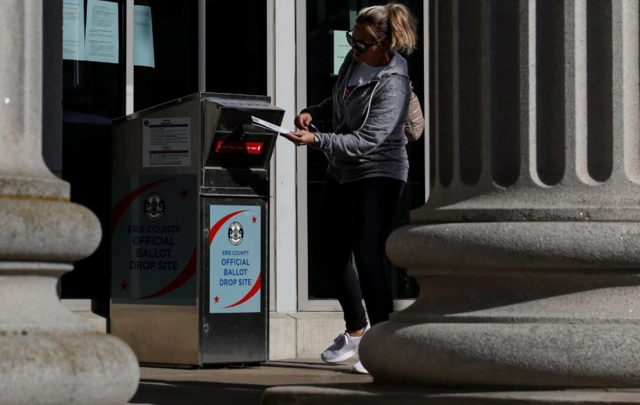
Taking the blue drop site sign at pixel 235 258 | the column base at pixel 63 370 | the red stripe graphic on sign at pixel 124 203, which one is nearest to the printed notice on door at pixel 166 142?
the red stripe graphic on sign at pixel 124 203

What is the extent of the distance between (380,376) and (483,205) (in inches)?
25.6

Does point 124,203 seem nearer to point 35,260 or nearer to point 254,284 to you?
point 254,284

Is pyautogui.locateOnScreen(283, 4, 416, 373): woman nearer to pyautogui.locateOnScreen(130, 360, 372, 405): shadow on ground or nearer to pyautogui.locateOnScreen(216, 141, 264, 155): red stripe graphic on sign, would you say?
pyautogui.locateOnScreen(130, 360, 372, 405): shadow on ground

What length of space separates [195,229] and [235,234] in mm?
227

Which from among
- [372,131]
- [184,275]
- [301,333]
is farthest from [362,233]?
[301,333]

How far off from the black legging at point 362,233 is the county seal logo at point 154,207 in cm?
112

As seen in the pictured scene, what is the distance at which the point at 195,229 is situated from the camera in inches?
289

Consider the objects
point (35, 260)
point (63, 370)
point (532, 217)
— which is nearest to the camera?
point (63, 370)

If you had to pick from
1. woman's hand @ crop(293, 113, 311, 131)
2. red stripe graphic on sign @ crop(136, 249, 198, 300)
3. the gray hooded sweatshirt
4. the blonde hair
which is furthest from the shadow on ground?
the blonde hair

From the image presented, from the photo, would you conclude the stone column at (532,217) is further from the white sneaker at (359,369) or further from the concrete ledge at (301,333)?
the concrete ledge at (301,333)

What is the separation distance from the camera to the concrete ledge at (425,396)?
3980 millimetres

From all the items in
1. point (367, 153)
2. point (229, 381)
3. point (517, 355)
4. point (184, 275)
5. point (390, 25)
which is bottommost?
point (229, 381)

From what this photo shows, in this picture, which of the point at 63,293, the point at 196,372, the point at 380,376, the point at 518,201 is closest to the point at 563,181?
the point at 518,201

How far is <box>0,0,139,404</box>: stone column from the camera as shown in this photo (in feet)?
11.8
